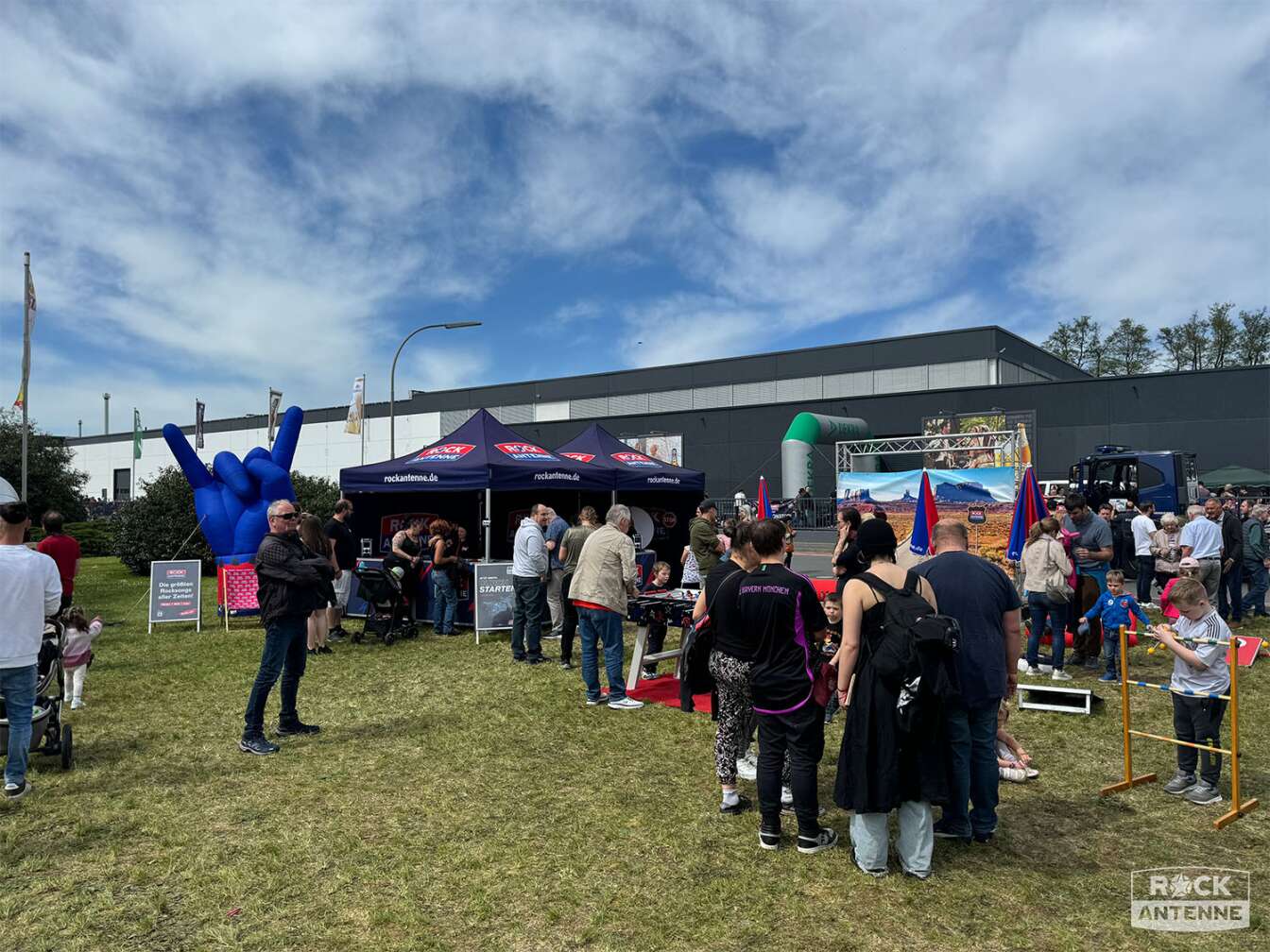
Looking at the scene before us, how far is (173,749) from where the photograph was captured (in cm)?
579

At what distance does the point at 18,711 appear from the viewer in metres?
4.77

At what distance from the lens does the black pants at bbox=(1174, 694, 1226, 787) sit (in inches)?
187

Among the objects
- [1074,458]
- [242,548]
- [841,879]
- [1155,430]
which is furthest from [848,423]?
[841,879]

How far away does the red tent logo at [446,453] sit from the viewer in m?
11.6

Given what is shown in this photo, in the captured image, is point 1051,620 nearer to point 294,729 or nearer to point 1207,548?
point 1207,548

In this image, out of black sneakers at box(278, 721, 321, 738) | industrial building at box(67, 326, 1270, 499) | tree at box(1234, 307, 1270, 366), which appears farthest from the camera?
tree at box(1234, 307, 1270, 366)

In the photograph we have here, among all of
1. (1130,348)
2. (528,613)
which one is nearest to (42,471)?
(528,613)

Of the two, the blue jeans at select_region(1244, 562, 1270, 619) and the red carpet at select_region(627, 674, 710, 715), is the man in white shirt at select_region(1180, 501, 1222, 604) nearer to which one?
the blue jeans at select_region(1244, 562, 1270, 619)

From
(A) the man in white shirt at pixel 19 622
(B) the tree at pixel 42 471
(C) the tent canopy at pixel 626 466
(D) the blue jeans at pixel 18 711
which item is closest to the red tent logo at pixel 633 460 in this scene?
(C) the tent canopy at pixel 626 466

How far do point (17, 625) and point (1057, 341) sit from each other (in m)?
58.5

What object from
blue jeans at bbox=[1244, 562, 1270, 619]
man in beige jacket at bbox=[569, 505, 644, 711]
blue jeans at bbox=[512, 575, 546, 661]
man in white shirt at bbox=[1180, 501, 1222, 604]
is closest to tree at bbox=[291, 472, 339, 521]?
blue jeans at bbox=[512, 575, 546, 661]

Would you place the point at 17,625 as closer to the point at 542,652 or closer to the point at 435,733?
the point at 435,733

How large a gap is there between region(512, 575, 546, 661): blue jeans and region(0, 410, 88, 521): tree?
19.8 metres

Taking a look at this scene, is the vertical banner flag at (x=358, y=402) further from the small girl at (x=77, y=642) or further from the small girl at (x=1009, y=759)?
the small girl at (x=1009, y=759)
